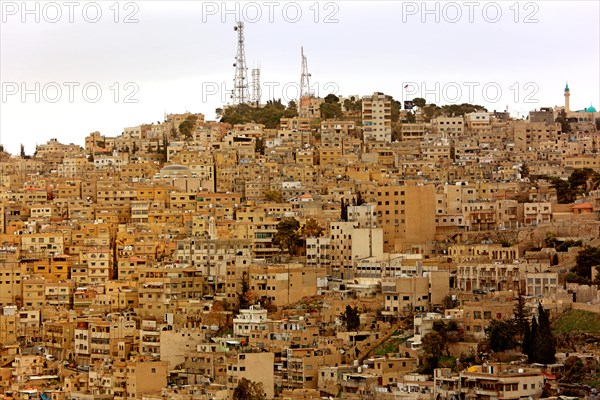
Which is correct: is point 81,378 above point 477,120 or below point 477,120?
below

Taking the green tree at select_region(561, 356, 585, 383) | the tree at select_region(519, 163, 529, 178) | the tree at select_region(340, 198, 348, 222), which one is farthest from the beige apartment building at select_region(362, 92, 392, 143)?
the green tree at select_region(561, 356, 585, 383)

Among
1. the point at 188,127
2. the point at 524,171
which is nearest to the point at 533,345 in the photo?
the point at 524,171

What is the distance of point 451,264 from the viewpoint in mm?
51031

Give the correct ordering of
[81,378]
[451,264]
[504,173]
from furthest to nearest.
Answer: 1. [504,173]
2. [451,264]
3. [81,378]

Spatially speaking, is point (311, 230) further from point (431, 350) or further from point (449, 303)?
point (431, 350)

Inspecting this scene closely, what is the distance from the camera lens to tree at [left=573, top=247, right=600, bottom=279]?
158 feet

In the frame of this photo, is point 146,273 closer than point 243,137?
Yes

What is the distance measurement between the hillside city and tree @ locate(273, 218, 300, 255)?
0.07 meters

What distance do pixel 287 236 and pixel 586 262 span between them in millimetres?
11202

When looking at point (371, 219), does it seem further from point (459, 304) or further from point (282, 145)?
point (282, 145)

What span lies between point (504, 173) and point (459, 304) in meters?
20.2

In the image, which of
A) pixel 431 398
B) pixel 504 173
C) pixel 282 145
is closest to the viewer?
pixel 431 398

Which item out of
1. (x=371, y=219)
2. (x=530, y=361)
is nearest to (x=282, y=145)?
(x=371, y=219)

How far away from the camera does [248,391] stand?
139ft
